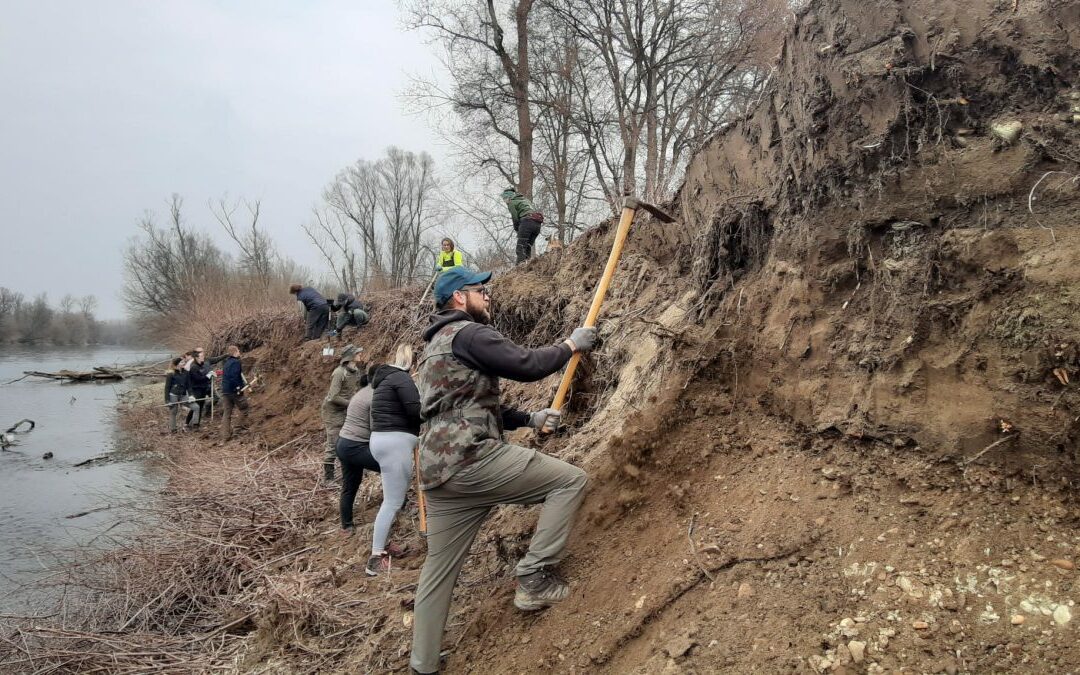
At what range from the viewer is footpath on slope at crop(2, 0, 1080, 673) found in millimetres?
2504

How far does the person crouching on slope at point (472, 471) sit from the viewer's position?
3.07 metres

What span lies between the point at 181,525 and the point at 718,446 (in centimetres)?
565

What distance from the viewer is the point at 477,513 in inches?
126

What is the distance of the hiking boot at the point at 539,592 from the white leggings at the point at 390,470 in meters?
2.04

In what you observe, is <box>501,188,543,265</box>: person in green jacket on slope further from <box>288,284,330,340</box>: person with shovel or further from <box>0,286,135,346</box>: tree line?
<box>0,286,135,346</box>: tree line

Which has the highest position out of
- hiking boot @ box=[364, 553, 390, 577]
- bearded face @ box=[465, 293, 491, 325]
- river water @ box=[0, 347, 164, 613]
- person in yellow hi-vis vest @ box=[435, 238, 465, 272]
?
person in yellow hi-vis vest @ box=[435, 238, 465, 272]

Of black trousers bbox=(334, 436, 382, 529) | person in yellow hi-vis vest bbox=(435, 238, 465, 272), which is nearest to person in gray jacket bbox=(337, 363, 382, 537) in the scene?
black trousers bbox=(334, 436, 382, 529)

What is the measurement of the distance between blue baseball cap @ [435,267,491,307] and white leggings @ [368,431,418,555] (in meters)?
1.98

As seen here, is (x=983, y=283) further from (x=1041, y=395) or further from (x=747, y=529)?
(x=747, y=529)

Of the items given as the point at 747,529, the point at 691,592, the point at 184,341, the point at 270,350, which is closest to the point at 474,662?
the point at 691,592

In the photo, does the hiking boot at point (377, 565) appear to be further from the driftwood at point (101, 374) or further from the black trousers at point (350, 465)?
the driftwood at point (101, 374)

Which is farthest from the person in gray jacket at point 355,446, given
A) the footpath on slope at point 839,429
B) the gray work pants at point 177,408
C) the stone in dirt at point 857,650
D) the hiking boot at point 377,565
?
the gray work pants at point 177,408

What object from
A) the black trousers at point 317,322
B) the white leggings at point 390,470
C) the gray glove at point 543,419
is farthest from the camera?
the black trousers at point 317,322

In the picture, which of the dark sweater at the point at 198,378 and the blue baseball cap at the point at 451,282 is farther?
the dark sweater at the point at 198,378
